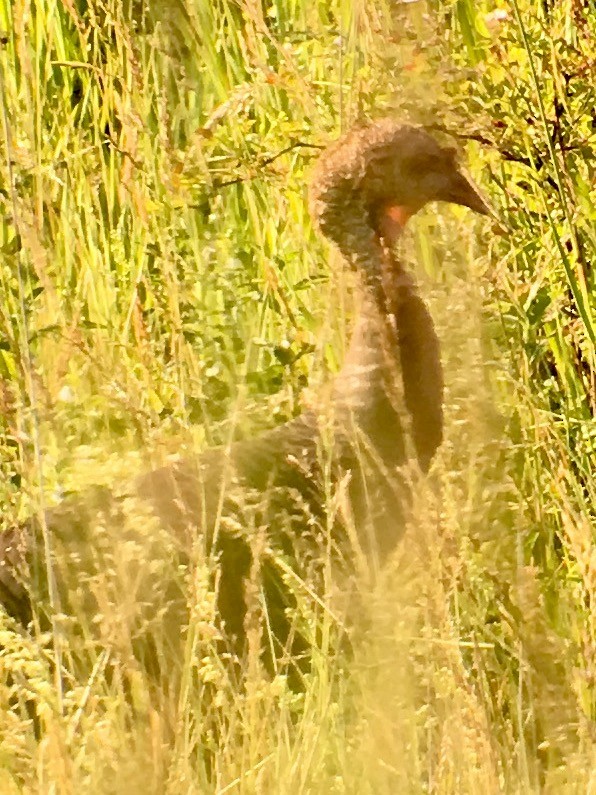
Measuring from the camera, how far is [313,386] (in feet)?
7.72

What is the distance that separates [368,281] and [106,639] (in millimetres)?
1229

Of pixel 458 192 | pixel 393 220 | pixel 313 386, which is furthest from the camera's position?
pixel 393 220

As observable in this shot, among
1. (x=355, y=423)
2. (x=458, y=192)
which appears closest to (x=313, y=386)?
(x=355, y=423)

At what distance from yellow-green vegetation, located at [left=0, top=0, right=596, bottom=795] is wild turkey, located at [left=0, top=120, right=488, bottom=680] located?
2.1 inches

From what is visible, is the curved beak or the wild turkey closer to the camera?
the wild turkey

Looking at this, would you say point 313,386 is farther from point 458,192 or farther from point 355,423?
point 458,192

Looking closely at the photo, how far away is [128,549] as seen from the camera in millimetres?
1780

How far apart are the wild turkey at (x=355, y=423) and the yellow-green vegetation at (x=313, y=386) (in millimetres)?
54

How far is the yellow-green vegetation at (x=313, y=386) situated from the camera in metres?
1.64

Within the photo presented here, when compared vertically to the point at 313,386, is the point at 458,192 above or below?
above

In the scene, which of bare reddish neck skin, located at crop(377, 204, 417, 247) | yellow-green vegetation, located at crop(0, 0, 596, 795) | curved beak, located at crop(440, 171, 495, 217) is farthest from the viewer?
bare reddish neck skin, located at crop(377, 204, 417, 247)

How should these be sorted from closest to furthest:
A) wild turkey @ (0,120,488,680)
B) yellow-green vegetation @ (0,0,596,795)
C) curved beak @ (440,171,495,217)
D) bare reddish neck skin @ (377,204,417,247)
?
yellow-green vegetation @ (0,0,596,795) → wild turkey @ (0,120,488,680) → curved beak @ (440,171,495,217) → bare reddish neck skin @ (377,204,417,247)

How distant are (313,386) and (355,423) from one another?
0.31ft

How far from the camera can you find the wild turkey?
7.41 feet
